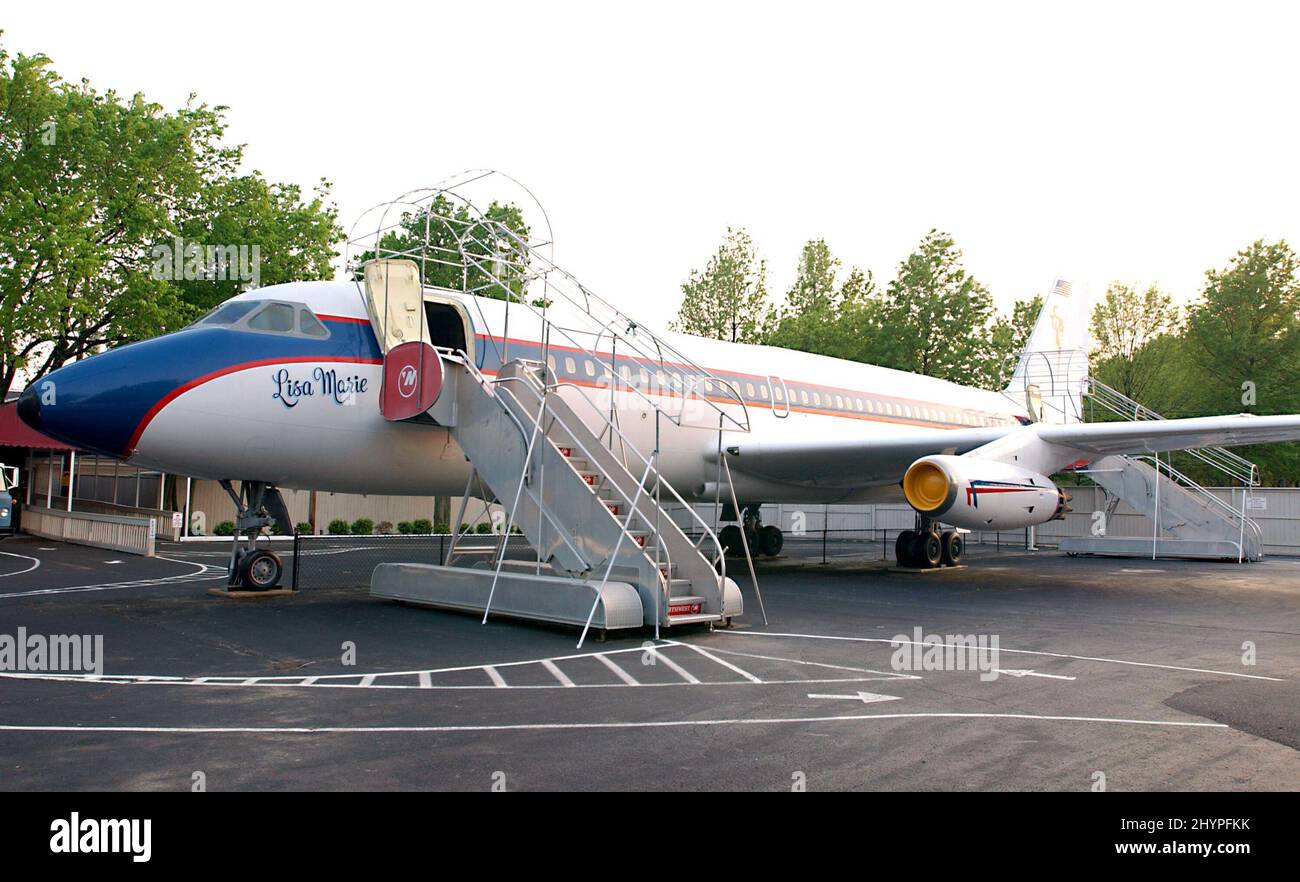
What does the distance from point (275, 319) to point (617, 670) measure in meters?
6.89

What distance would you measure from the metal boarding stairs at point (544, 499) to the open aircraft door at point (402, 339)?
2 centimetres

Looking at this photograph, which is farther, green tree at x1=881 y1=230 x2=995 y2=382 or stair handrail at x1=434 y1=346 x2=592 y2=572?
green tree at x1=881 y1=230 x2=995 y2=382

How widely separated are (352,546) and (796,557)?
39.3ft

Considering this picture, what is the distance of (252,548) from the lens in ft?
47.9

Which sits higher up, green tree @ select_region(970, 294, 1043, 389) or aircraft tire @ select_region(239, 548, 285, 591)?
green tree @ select_region(970, 294, 1043, 389)

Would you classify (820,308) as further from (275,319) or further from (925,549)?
(275,319)

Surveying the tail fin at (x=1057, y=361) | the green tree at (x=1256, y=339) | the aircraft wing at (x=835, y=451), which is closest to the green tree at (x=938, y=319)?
the green tree at (x=1256, y=339)

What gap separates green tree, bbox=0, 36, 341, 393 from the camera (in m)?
27.2

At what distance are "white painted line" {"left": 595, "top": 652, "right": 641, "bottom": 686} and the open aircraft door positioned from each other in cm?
455

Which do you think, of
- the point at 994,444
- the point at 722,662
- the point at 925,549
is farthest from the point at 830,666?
the point at 925,549

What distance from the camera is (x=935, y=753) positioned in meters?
5.77

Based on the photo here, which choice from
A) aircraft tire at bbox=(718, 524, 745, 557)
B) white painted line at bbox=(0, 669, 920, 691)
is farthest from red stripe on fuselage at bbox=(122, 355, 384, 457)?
aircraft tire at bbox=(718, 524, 745, 557)

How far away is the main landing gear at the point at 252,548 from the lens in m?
13.1

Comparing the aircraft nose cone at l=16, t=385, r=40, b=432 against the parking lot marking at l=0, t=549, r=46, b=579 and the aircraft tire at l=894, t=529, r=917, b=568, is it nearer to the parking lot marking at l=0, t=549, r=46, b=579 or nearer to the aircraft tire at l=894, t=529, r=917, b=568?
the parking lot marking at l=0, t=549, r=46, b=579
